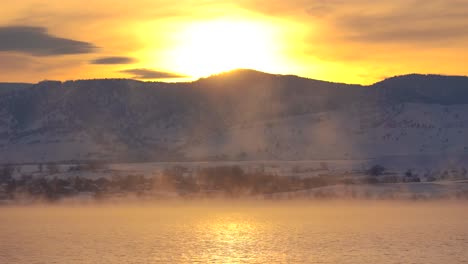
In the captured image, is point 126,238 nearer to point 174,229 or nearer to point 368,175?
point 174,229

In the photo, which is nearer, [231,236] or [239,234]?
[231,236]

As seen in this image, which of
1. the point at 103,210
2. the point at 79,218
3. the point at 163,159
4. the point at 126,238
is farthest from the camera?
the point at 163,159

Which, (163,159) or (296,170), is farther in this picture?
(163,159)

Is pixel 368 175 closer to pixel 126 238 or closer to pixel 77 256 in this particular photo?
pixel 126 238

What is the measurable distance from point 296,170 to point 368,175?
43.6 ft

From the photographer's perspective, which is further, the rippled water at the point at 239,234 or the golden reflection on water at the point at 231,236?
the golden reflection on water at the point at 231,236

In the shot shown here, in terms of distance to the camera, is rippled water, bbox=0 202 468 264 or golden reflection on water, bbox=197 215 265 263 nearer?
rippled water, bbox=0 202 468 264

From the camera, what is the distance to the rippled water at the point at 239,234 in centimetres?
4697

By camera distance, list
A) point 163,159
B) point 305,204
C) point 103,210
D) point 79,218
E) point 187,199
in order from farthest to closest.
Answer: point 163,159
point 187,199
point 305,204
point 103,210
point 79,218

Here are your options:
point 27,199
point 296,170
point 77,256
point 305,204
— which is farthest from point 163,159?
point 77,256

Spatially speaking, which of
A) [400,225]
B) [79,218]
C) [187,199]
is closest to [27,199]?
[187,199]

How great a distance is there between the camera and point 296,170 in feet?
425

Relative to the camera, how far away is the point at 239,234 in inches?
2343

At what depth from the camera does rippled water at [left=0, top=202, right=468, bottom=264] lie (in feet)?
154
